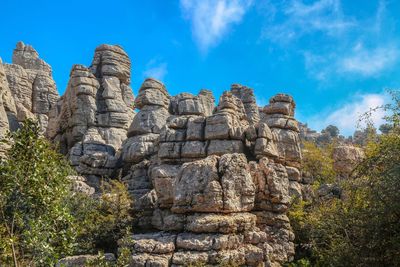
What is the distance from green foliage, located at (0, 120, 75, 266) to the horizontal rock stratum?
5133mm

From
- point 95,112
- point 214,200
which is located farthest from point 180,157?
point 95,112

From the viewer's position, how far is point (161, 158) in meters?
24.6

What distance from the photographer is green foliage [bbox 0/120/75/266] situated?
8016 mm

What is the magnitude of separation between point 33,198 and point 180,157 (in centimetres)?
1601

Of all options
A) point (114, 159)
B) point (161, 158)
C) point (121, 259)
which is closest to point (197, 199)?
point (121, 259)

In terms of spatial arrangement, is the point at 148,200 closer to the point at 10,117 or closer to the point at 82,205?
the point at 82,205

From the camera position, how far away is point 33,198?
27.5ft

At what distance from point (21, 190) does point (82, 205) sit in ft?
40.0

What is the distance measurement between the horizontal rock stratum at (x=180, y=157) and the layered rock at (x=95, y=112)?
105mm

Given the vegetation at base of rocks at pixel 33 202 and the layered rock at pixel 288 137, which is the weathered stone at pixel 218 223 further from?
Answer: the layered rock at pixel 288 137

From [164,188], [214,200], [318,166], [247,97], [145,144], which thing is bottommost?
[214,200]

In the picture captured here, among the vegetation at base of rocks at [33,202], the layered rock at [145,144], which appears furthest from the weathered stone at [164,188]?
the vegetation at base of rocks at [33,202]

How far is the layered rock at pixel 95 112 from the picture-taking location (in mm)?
33344

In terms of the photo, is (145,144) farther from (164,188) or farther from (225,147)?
(164,188)
